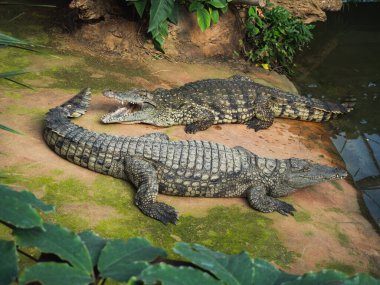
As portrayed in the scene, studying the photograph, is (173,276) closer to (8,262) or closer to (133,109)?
(8,262)

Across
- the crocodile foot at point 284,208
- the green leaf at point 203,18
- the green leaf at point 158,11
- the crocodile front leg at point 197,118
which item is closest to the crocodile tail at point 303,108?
the crocodile front leg at point 197,118

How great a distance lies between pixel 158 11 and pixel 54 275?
6377 millimetres

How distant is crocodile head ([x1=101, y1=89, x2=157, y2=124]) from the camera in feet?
19.2

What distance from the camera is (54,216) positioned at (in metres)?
4.07

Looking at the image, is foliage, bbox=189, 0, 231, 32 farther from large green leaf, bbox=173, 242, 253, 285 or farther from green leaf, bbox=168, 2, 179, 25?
large green leaf, bbox=173, 242, 253, 285

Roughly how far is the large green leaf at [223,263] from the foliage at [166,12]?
6.15 meters

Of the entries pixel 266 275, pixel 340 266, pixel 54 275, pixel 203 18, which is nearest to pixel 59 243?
pixel 54 275

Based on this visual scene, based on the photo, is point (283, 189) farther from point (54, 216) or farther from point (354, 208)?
point (54, 216)

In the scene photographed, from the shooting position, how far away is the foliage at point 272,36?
8.26 m

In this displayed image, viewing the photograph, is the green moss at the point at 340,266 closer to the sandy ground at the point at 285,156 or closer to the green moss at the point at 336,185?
→ the sandy ground at the point at 285,156

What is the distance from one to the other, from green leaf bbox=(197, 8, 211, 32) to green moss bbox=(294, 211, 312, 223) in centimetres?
375

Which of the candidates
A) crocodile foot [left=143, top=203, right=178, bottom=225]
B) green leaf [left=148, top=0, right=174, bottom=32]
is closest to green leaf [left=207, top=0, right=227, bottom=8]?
green leaf [left=148, top=0, right=174, bottom=32]

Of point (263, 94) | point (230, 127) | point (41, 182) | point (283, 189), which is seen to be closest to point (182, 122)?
point (230, 127)

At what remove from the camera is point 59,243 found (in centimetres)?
138
